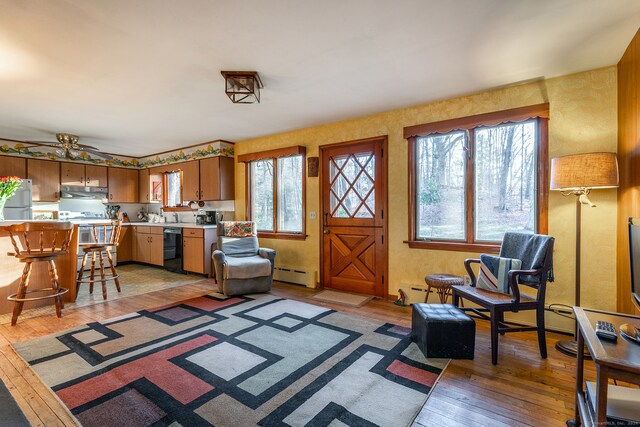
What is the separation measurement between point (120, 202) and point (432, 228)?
6.77 metres

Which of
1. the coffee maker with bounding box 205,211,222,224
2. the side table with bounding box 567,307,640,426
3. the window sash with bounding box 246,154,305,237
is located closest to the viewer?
the side table with bounding box 567,307,640,426

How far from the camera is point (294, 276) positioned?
4.89 meters

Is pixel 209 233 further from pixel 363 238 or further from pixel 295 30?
pixel 295 30

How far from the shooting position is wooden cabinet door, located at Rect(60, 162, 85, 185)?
5961 mm

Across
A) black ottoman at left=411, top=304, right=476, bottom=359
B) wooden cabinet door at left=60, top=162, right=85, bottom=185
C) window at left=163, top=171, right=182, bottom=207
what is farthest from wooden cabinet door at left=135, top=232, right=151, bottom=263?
black ottoman at left=411, top=304, right=476, bottom=359

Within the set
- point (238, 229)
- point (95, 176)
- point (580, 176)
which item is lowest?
point (238, 229)

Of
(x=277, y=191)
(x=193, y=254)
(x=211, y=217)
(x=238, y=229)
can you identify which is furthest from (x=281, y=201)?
(x=193, y=254)

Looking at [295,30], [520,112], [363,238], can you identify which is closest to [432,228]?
[363,238]

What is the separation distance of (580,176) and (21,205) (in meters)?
7.72

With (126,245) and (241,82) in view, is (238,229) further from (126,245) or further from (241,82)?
(126,245)

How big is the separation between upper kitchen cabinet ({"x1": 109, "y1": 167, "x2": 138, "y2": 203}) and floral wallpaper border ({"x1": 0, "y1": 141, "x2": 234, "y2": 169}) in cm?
17

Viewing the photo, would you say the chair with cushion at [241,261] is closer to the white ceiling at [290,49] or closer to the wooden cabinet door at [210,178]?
the wooden cabinet door at [210,178]

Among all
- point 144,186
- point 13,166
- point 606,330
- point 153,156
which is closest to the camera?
point 606,330

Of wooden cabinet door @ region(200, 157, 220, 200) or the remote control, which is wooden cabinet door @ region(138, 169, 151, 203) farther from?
the remote control
